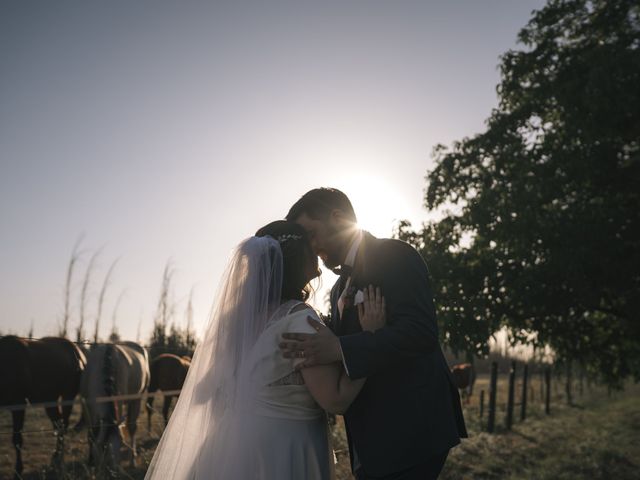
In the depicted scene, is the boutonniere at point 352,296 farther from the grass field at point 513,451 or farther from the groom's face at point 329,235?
the grass field at point 513,451

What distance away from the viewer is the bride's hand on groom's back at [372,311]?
8.81ft

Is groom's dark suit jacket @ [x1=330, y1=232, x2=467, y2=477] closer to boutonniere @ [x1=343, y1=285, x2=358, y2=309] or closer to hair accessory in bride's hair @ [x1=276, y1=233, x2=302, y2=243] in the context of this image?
boutonniere @ [x1=343, y1=285, x2=358, y2=309]

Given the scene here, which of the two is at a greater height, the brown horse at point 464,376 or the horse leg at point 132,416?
the horse leg at point 132,416

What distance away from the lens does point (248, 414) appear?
252 cm

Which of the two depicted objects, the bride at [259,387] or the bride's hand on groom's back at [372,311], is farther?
the bride's hand on groom's back at [372,311]

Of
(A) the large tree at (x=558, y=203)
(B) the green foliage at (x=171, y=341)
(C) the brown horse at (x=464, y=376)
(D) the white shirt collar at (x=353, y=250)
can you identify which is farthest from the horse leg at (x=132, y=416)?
(C) the brown horse at (x=464, y=376)

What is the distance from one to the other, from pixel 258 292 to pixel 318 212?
69 cm

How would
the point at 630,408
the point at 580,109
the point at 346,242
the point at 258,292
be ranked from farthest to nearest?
the point at 630,408 < the point at 580,109 < the point at 346,242 < the point at 258,292

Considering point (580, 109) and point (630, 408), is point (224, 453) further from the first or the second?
point (630, 408)

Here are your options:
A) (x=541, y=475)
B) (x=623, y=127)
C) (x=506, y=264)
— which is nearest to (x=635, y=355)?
(x=506, y=264)

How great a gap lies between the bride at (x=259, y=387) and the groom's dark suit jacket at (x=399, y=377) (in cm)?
13

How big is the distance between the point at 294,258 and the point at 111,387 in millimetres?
7239

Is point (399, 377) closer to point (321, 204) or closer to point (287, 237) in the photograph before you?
point (287, 237)

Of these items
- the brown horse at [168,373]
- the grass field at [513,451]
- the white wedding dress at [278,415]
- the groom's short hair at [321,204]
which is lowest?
the grass field at [513,451]
